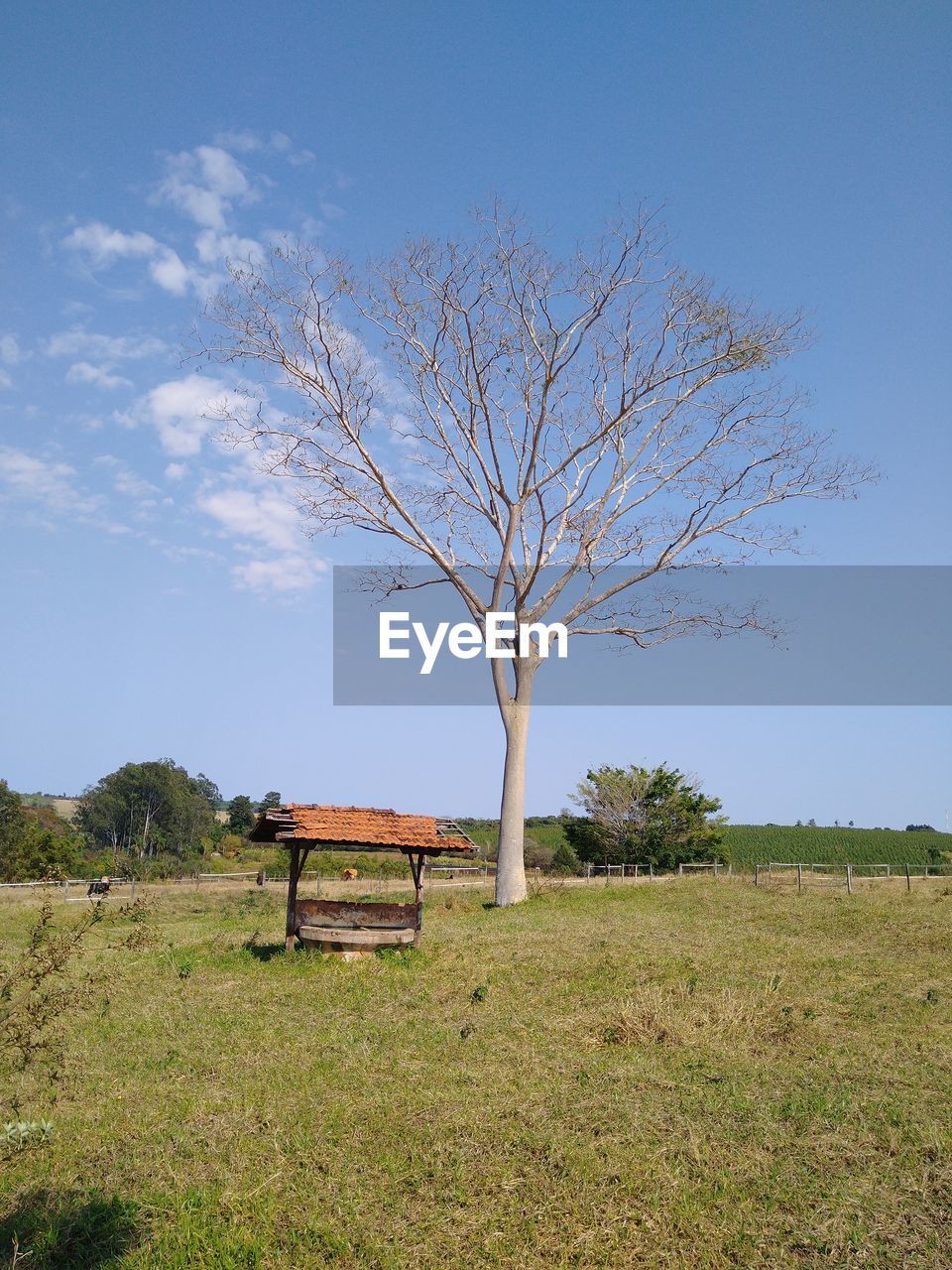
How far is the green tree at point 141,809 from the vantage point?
3494 inches

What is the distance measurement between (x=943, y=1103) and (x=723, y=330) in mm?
22137

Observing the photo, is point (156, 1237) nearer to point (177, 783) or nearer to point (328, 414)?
point (328, 414)

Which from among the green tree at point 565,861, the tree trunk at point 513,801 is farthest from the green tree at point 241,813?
the tree trunk at point 513,801

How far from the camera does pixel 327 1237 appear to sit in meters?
5.85

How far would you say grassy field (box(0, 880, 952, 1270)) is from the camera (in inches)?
230

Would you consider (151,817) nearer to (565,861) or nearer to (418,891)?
(565,861)

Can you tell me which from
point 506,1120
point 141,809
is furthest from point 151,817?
point 506,1120

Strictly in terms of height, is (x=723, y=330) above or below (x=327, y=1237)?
above

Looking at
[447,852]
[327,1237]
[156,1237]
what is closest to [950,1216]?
[327,1237]

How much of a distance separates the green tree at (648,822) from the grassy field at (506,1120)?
34.2m

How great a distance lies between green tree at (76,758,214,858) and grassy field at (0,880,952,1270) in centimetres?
8079

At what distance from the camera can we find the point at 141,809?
90.4m

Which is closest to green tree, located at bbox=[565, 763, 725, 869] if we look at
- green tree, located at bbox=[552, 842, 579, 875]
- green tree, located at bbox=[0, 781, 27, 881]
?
green tree, located at bbox=[552, 842, 579, 875]

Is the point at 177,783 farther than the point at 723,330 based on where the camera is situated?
Yes
